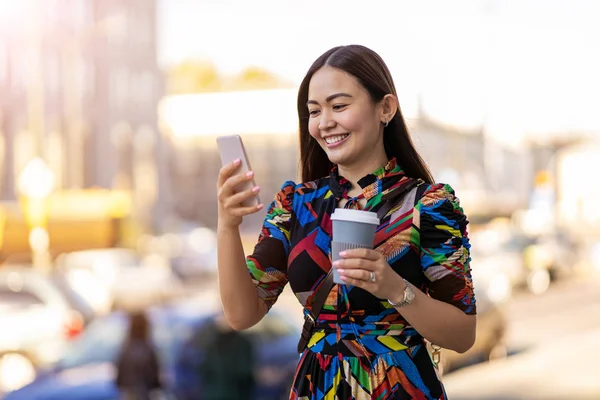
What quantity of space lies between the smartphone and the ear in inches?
11.9

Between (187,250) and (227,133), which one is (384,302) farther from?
(227,133)

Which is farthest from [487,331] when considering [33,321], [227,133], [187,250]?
[227,133]

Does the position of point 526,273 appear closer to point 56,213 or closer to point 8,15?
point 56,213

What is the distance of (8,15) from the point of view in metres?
28.1

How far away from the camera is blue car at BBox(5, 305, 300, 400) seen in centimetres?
666

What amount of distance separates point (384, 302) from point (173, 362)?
5.63m

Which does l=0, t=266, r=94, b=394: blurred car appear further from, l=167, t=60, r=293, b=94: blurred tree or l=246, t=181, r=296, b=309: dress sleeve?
l=167, t=60, r=293, b=94: blurred tree

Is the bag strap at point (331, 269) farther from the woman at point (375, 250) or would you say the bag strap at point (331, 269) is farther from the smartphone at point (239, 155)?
the smartphone at point (239, 155)

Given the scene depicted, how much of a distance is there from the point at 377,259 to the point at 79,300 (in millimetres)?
9776

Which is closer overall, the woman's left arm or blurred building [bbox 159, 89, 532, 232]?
the woman's left arm

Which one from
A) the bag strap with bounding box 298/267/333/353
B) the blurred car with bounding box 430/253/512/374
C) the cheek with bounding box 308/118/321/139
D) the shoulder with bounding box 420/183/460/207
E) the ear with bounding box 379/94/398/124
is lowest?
the blurred car with bounding box 430/253/512/374

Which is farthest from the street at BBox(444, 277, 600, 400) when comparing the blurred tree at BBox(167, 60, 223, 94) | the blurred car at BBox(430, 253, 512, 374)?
the blurred tree at BBox(167, 60, 223, 94)

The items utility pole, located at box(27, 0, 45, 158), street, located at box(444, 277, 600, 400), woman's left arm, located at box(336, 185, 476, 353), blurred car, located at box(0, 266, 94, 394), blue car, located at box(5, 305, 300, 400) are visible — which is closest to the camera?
woman's left arm, located at box(336, 185, 476, 353)

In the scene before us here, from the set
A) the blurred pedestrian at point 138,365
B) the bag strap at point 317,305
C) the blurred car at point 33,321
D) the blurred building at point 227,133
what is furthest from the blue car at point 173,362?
the blurred building at point 227,133
